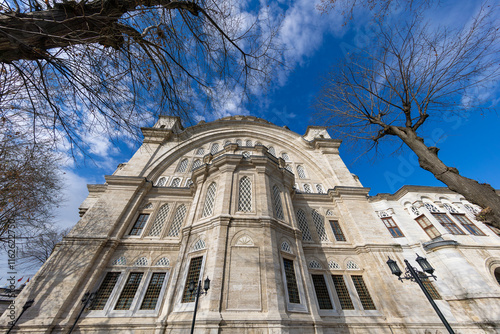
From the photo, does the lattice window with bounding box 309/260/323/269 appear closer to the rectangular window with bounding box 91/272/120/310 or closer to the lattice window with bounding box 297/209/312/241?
the lattice window with bounding box 297/209/312/241

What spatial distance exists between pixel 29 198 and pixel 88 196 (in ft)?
14.7

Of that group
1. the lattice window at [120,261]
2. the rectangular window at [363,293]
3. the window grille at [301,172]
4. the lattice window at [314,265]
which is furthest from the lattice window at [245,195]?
the window grille at [301,172]

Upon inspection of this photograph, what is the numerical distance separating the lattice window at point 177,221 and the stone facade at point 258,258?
0.07m

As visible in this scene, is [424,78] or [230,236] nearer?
[424,78]

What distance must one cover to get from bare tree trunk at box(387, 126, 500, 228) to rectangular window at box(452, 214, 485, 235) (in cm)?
1232

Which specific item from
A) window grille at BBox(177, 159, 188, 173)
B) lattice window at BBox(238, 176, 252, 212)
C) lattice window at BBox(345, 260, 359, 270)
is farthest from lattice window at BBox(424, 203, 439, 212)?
window grille at BBox(177, 159, 188, 173)

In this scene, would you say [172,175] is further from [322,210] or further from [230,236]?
[322,210]

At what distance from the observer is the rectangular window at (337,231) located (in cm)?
1250

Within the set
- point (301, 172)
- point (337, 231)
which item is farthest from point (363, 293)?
point (301, 172)

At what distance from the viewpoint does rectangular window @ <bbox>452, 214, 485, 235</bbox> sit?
12.3 metres

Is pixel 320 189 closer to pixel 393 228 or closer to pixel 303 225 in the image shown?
pixel 303 225

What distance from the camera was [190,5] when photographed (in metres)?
4.71

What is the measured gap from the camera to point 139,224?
39.3 feet

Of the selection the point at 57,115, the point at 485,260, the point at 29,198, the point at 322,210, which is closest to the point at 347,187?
the point at 322,210
